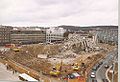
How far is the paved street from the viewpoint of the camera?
7.97 feet

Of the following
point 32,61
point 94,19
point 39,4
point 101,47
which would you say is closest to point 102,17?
point 94,19

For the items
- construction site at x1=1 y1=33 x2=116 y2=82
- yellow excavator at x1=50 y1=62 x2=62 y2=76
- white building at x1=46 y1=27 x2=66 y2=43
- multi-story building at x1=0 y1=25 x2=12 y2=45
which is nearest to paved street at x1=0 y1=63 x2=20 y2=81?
construction site at x1=1 y1=33 x2=116 y2=82

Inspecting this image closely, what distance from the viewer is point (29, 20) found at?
2438 millimetres

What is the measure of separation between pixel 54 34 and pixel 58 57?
0.70 ft

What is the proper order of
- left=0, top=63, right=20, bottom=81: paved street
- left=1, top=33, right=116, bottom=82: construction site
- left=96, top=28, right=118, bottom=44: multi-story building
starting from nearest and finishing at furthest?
1. left=96, top=28, right=118, bottom=44: multi-story building
2. left=1, top=33, right=116, bottom=82: construction site
3. left=0, top=63, right=20, bottom=81: paved street

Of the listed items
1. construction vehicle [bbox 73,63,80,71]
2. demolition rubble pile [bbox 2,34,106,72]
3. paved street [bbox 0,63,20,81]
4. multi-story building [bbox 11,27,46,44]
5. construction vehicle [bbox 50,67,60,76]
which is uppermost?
multi-story building [bbox 11,27,46,44]

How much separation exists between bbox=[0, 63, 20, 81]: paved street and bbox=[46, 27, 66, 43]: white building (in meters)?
0.42

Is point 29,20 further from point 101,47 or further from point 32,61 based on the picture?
point 101,47

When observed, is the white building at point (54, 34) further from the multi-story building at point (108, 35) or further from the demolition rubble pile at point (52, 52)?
the multi-story building at point (108, 35)

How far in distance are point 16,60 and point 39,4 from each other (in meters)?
0.54

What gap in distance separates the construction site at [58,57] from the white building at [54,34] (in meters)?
0.05

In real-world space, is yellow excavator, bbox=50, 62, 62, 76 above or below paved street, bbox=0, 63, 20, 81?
above

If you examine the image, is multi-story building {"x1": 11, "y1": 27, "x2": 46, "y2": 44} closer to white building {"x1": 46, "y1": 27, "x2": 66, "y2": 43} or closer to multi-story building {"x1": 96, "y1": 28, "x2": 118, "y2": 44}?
white building {"x1": 46, "y1": 27, "x2": 66, "y2": 43}

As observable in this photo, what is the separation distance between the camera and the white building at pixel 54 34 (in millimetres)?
2402
